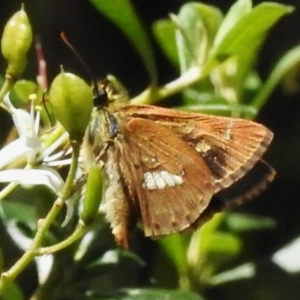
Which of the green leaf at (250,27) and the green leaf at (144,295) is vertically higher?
the green leaf at (250,27)

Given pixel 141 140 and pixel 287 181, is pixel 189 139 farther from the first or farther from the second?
pixel 287 181

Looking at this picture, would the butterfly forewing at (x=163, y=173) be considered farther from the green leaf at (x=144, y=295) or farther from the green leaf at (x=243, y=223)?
the green leaf at (x=243, y=223)

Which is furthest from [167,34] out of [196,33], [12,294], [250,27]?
[12,294]

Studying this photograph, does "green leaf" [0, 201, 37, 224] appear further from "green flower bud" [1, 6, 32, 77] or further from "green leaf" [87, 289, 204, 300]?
"green flower bud" [1, 6, 32, 77]

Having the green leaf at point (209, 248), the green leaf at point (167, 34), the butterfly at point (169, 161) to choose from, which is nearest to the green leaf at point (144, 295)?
the butterfly at point (169, 161)

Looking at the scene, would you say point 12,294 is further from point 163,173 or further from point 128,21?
point 128,21

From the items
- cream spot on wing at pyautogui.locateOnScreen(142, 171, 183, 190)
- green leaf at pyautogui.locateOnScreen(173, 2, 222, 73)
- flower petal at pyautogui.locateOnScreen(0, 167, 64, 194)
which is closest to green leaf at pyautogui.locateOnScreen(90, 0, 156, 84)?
green leaf at pyautogui.locateOnScreen(173, 2, 222, 73)
